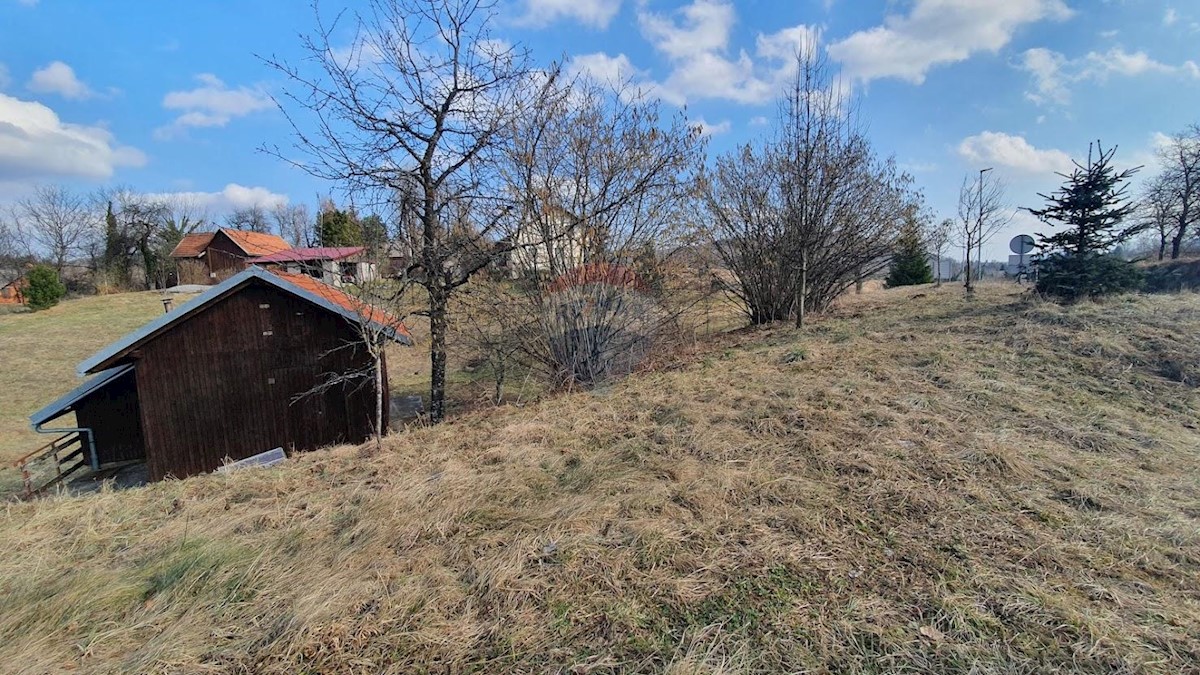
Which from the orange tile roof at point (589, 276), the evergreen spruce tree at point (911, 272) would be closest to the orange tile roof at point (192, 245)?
the orange tile roof at point (589, 276)

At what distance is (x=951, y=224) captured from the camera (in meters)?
18.5

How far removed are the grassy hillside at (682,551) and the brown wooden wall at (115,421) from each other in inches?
394

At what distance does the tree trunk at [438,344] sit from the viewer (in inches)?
355

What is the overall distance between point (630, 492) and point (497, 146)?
23.7ft

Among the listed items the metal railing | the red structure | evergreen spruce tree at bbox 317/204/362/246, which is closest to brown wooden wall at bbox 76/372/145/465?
the metal railing

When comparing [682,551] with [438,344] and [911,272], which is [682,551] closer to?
[438,344]

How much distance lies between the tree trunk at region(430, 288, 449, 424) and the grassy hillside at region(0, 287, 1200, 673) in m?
4.41

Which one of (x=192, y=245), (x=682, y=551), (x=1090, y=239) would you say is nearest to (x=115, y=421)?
(x=682, y=551)

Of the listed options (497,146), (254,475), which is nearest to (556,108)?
(497,146)

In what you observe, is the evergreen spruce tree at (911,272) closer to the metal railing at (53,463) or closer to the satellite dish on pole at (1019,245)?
the satellite dish on pole at (1019,245)

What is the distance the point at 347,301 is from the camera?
813cm

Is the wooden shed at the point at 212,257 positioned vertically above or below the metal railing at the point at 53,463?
above

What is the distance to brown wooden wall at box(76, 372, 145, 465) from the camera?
11.4 meters

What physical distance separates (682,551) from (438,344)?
304 inches
